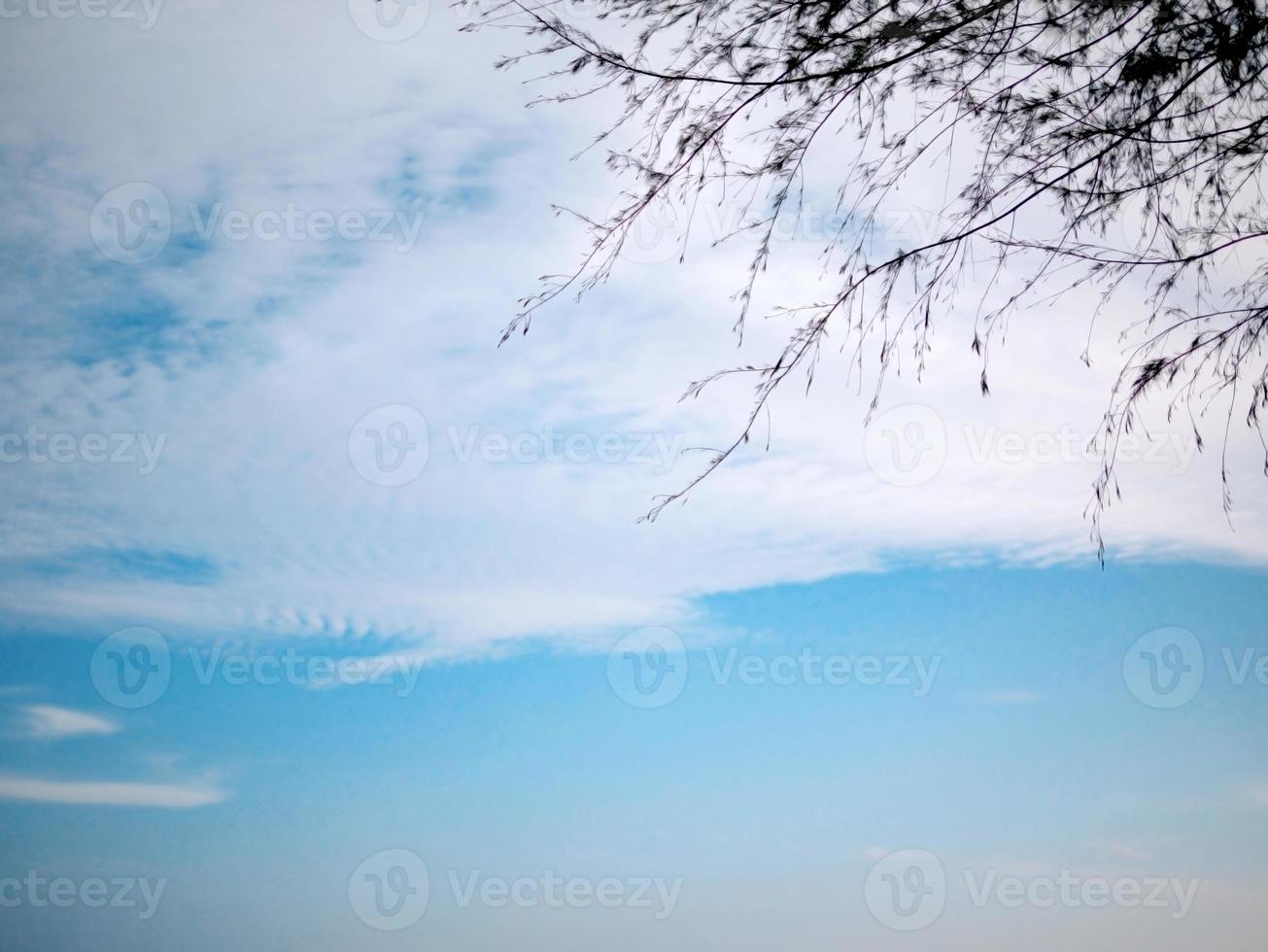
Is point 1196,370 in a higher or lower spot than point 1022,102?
A: lower

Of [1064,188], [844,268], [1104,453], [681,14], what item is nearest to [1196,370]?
[1104,453]

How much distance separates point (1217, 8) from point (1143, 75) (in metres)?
0.25

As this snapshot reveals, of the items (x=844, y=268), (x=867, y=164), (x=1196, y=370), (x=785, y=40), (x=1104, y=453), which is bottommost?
(x=1104, y=453)

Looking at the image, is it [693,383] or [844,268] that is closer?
[693,383]

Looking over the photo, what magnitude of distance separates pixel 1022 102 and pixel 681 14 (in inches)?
43.5

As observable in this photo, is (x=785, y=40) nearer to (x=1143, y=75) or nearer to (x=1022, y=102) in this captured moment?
(x=1022, y=102)

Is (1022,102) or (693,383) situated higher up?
(1022,102)

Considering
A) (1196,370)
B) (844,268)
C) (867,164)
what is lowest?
(1196,370)

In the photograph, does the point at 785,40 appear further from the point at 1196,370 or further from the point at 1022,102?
the point at 1196,370

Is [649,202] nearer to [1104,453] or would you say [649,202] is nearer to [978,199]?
[978,199]

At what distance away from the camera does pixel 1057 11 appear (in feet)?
10.9

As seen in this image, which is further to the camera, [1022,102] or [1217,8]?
[1022,102]

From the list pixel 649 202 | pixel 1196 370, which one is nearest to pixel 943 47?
pixel 649 202

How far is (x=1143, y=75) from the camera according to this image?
11.1ft
